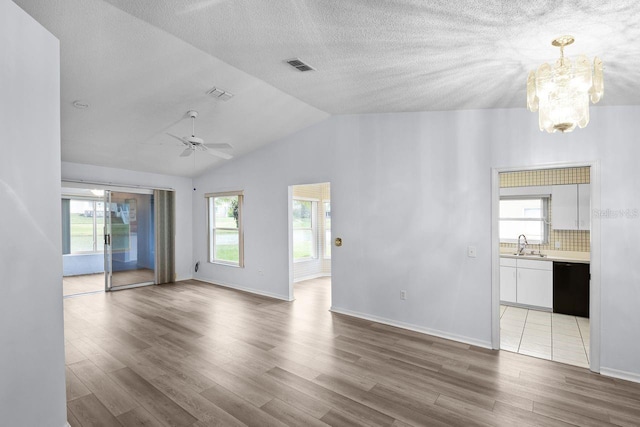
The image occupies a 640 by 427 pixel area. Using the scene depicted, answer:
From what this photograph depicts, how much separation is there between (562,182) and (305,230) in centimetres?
500

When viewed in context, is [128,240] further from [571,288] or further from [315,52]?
[571,288]

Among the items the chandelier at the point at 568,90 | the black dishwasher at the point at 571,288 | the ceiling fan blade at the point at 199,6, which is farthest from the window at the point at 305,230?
the chandelier at the point at 568,90

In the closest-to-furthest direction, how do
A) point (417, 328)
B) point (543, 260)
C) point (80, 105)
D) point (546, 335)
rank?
point (80, 105) < point (546, 335) < point (417, 328) < point (543, 260)

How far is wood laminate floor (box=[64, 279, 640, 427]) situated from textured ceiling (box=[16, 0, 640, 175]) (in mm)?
2541

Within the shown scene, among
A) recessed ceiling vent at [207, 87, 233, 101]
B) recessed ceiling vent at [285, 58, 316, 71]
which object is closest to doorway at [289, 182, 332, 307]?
recessed ceiling vent at [207, 87, 233, 101]

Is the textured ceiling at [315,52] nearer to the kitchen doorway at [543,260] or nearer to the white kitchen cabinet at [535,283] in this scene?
the kitchen doorway at [543,260]

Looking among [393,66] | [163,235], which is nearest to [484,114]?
[393,66]

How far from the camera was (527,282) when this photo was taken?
4.79m

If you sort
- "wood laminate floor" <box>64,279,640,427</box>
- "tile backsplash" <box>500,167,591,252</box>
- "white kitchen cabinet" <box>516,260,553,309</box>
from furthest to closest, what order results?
"tile backsplash" <box>500,167,591,252</box> → "white kitchen cabinet" <box>516,260,553,309</box> → "wood laminate floor" <box>64,279,640,427</box>

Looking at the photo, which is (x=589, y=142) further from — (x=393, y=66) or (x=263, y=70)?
(x=263, y=70)

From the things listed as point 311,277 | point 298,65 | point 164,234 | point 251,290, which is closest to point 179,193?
point 164,234

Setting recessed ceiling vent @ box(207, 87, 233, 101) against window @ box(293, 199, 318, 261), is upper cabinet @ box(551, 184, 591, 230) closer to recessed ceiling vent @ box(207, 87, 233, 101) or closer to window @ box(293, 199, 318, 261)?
window @ box(293, 199, 318, 261)

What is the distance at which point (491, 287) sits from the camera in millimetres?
3461

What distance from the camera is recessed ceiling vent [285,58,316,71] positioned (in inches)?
109
